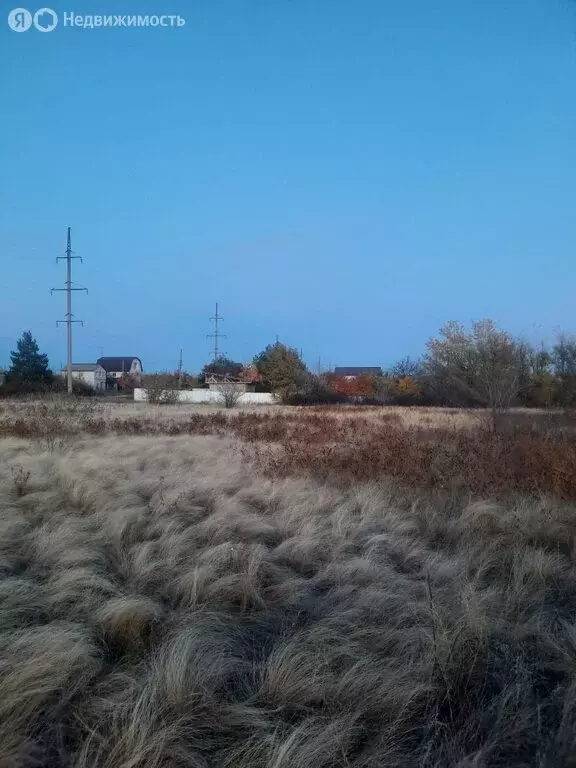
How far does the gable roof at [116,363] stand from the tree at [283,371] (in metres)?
57.4

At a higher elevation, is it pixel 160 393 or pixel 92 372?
pixel 92 372

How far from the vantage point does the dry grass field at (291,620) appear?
232 cm

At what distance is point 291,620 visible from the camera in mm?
3488

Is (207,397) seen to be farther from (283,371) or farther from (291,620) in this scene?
(291,620)

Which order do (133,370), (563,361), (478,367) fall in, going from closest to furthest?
(478,367)
(563,361)
(133,370)

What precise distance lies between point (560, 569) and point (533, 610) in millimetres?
842

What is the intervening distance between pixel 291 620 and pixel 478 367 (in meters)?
18.2

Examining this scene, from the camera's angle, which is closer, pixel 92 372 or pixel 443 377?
pixel 443 377

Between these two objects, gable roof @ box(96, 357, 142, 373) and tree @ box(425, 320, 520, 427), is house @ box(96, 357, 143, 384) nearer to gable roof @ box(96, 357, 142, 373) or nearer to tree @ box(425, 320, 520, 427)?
gable roof @ box(96, 357, 142, 373)

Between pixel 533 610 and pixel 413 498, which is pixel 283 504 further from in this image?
pixel 533 610

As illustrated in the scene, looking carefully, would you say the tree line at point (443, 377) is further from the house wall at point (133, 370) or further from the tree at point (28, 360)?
the house wall at point (133, 370)

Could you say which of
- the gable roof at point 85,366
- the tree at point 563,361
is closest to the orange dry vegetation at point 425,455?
the tree at point 563,361

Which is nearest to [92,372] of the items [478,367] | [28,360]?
[28,360]

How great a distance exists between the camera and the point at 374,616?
3475 millimetres
